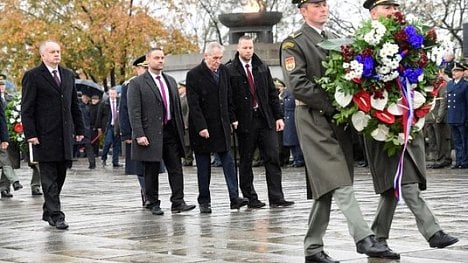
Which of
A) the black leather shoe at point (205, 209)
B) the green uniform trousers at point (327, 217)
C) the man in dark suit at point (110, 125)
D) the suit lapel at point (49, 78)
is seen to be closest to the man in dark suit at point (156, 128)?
the black leather shoe at point (205, 209)

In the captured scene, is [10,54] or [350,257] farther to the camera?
[10,54]

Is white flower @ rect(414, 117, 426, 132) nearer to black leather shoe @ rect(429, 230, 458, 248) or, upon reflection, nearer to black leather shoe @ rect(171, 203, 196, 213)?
black leather shoe @ rect(429, 230, 458, 248)

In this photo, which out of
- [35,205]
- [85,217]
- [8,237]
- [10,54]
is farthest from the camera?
[10,54]

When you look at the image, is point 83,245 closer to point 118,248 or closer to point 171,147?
point 118,248

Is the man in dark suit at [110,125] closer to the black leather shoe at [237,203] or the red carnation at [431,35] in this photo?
the black leather shoe at [237,203]

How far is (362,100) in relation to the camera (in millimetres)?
9297

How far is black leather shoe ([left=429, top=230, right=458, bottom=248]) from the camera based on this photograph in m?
9.49

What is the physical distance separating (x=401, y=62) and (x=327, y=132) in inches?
31.0

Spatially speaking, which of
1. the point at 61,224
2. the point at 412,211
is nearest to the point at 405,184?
the point at 412,211

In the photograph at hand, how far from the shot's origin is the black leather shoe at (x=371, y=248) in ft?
30.5

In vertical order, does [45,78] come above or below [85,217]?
above

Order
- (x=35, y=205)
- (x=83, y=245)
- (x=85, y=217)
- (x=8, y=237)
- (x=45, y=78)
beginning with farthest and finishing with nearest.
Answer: (x=35, y=205) → (x=85, y=217) → (x=45, y=78) → (x=8, y=237) → (x=83, y=245)

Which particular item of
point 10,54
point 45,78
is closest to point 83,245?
point 45,78

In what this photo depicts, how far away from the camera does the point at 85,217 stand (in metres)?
14.7
